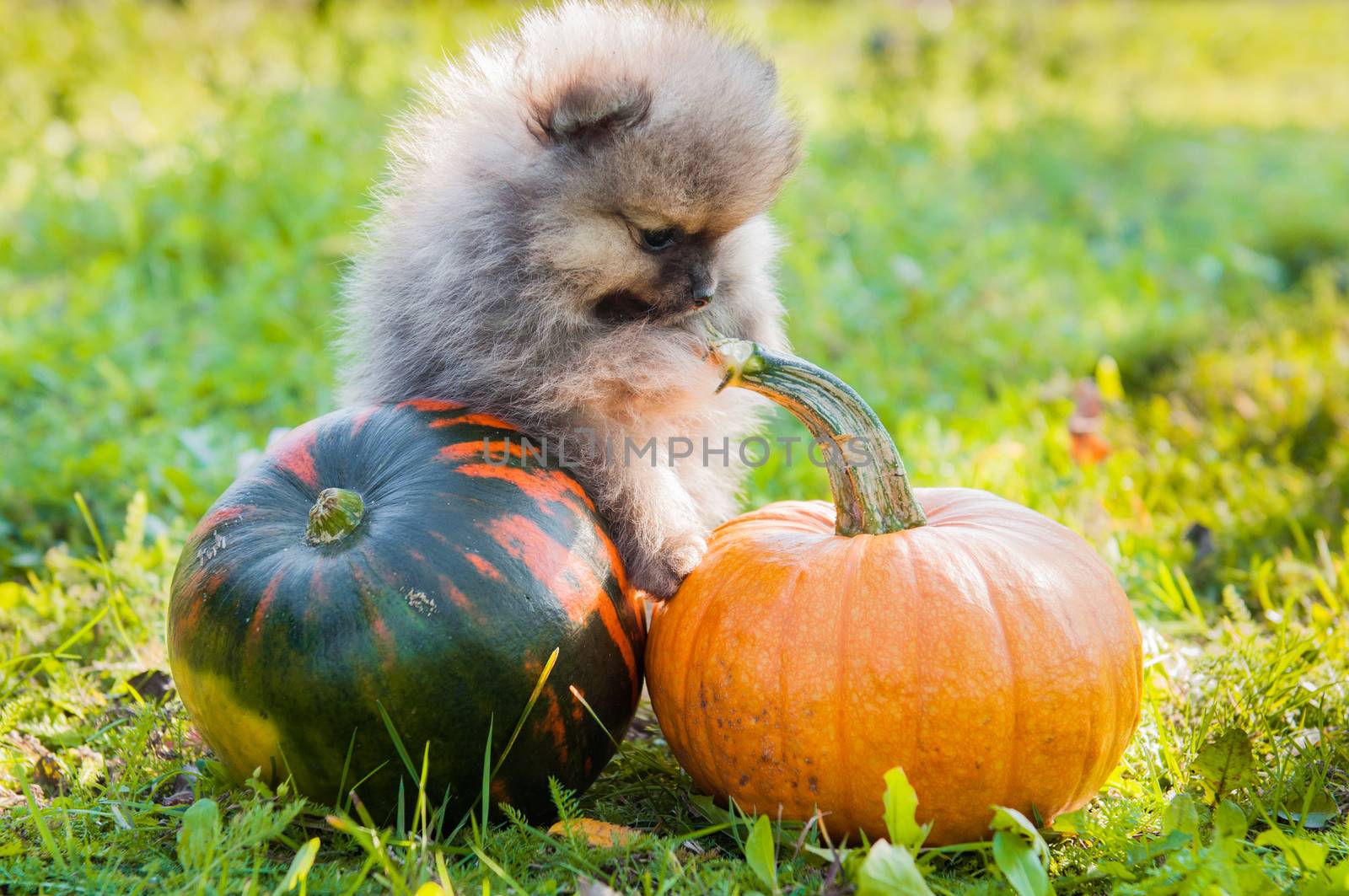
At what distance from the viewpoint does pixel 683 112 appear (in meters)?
2.27

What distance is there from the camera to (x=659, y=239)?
90.2 inches

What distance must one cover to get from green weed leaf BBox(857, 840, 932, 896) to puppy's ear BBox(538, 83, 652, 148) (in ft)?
4.83

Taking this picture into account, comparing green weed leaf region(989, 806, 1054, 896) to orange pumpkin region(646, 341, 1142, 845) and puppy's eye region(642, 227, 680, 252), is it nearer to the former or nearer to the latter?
orange pumpkin region(646, 341, 1142, 845)

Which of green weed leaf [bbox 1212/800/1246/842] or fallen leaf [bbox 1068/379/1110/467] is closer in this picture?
green weed leaf [bbox 1212/800/1246/842]

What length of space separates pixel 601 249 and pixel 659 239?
0.13 meters

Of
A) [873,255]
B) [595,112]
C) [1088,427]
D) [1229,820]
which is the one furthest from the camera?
[873,255]

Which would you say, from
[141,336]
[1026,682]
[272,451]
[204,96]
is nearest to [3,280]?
[141,336]

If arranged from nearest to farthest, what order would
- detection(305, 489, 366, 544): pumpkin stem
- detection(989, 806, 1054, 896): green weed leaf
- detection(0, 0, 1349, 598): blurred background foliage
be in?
detection(989, 806, 1054, 896): green weed leaf, detection(305, 489, 366, 544): pumpkin stem, detection(0, 0, 1349, 598): blurred background foliage

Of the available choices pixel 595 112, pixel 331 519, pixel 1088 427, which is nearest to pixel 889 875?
pixel 331 519

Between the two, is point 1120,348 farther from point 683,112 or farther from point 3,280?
point 3,280

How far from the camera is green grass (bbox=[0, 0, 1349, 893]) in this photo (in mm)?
1974

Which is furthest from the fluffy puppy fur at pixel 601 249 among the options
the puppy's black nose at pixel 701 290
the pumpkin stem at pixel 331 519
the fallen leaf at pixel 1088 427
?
the fallen leaf at pixel 1088 427

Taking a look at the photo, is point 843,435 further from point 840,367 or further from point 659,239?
point 840,367

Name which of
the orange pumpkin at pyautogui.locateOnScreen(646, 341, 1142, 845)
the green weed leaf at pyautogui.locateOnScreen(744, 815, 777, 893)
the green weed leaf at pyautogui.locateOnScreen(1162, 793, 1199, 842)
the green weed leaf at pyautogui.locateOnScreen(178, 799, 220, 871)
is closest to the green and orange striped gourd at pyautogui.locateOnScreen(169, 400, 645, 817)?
the green weed leaf at pyautogui.locateOnScreen(178, 799, 220, 871)
